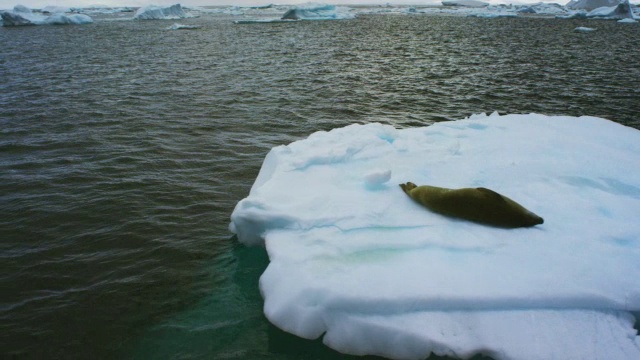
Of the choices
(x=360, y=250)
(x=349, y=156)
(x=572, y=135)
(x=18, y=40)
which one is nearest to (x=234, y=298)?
(x=360, y=250)

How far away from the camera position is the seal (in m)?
3.93

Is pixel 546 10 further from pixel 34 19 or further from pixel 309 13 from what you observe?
pixel 34 19

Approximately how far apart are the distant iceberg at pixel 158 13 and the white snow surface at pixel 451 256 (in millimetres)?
54174

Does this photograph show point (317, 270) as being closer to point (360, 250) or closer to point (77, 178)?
point (360, 250)

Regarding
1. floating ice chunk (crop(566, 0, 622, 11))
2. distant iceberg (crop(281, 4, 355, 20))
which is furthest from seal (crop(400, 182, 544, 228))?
floating ice chunk (crop(566, 0, 622, 11))

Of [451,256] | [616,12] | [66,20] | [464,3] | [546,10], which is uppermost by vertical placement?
[464,3]

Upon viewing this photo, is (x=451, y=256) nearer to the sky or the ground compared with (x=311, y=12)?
nearer to the ground

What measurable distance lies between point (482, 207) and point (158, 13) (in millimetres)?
58190

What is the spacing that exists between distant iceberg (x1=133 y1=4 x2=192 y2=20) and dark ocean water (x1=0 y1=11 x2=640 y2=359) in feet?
108

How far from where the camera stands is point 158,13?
53281mm

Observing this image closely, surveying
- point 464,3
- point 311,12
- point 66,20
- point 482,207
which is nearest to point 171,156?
point 482,207

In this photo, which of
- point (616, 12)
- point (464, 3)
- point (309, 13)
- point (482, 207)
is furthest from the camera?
point (464, 3)

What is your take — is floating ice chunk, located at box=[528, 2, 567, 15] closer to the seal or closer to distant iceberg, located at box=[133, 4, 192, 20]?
distant iceberg, located at box=[133, 4, 192, 20]

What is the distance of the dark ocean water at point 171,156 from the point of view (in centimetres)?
373
